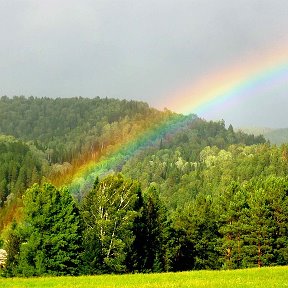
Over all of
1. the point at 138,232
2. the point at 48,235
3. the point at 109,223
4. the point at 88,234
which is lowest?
the point at 138,232

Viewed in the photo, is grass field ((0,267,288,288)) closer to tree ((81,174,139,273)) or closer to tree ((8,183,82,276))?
tree ((8,183,82,276))

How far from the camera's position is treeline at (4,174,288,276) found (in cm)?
5703

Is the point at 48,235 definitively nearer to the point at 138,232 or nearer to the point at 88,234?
the point at 88,234

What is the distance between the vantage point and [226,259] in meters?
73.5

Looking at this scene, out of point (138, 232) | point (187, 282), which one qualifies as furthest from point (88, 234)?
point (187, 282)

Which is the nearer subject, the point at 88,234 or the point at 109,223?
the point at 88,234

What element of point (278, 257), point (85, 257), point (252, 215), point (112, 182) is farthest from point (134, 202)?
point (278, 257)

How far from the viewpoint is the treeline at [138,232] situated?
187 ft

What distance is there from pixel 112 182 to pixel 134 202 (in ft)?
13.4

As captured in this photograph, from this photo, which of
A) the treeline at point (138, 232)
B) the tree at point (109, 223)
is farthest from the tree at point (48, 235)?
the tree at point (109, 223)

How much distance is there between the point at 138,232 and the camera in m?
70.4

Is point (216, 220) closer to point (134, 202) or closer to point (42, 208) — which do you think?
point (134, 202)

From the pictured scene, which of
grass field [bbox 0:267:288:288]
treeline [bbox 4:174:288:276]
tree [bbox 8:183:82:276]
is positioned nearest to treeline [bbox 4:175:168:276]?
tree [bbox 8:183:82:276]

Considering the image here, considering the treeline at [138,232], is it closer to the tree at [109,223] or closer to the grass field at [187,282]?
the tree at [109,223]
